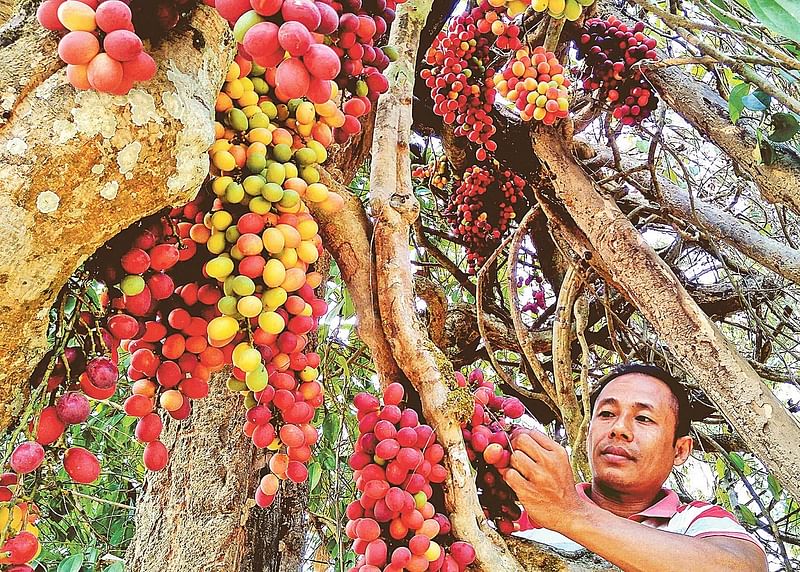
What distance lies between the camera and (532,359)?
220 cm

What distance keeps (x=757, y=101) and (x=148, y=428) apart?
1.36m

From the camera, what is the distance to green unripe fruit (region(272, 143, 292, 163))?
863mm

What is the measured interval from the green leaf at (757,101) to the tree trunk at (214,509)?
1.26 meters

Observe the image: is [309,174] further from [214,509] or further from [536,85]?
[536,85]

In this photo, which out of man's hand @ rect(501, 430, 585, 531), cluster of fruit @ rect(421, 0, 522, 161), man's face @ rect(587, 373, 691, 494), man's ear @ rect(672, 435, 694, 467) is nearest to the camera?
man's hand @ rect(501, 430, 585, 531)

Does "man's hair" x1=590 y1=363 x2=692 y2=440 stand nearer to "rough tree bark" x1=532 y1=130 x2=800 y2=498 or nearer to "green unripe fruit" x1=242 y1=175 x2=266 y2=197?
"rough tree bark" x1=532 y1=130 x2=800 y2=498

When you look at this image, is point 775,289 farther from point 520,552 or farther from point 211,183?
point 211,183

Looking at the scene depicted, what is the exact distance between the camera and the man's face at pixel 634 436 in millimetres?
1653

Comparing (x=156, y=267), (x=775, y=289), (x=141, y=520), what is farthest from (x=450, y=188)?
(x=156, y=267)

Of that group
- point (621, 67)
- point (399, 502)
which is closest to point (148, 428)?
point (399, 502)

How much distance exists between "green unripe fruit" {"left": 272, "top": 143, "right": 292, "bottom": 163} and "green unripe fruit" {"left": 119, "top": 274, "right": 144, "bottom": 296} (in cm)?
25

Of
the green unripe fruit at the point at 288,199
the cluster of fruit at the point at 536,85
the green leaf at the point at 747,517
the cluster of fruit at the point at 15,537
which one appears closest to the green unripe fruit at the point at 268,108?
the green unripe fruit at the point at 288,199

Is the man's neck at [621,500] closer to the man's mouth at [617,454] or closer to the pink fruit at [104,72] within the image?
the man's mouth at [617,454]

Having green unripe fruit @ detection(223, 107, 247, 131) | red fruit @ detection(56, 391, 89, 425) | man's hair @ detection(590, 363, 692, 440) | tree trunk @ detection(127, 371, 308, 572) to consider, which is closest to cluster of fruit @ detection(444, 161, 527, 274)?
man's hair @ detection(590, 363, 692, 440)
